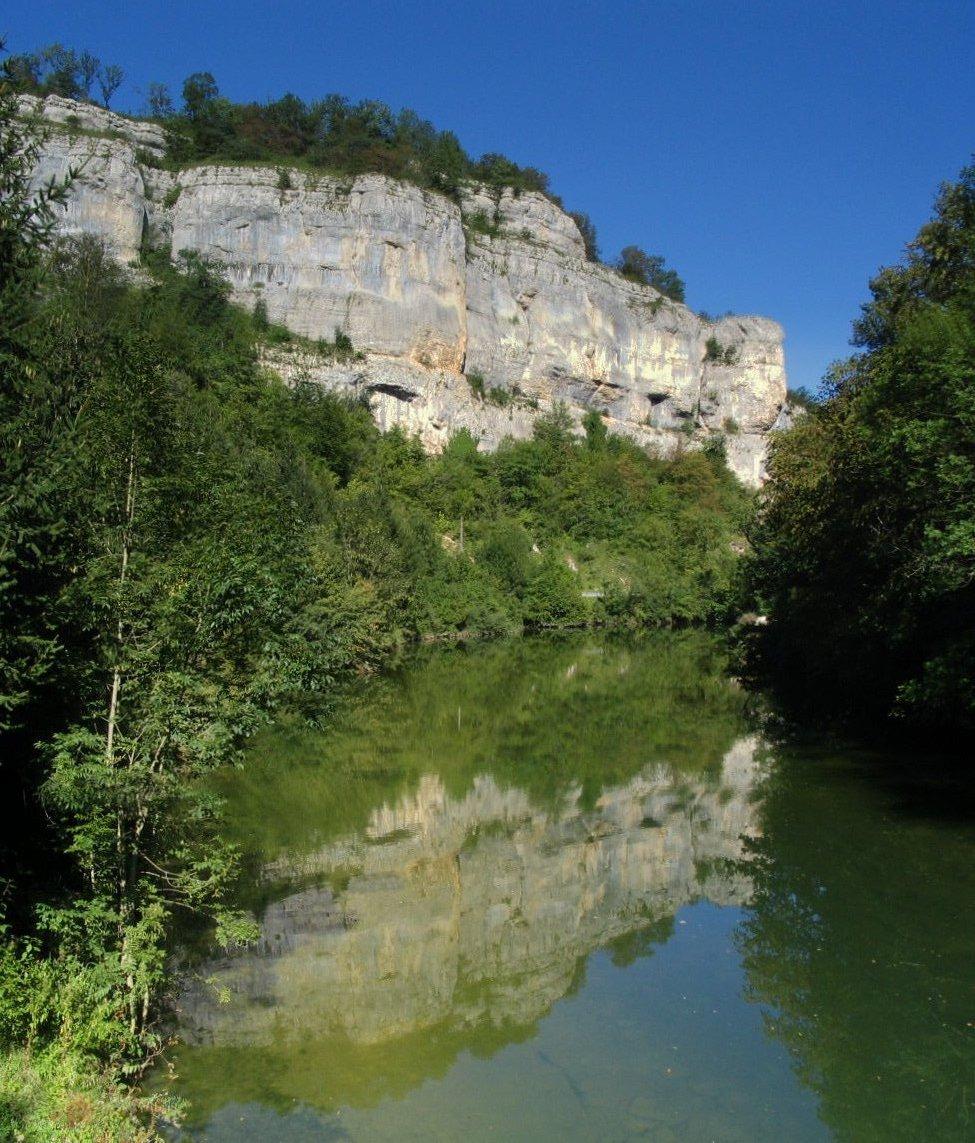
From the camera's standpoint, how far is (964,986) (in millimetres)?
8555

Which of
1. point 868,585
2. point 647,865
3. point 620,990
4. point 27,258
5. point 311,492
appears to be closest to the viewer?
point 27,258

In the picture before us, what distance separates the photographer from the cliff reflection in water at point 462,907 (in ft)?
27.8

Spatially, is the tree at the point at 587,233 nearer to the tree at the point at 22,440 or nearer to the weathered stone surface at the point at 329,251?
the weathered stone surface at the point at 329,251

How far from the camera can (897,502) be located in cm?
1551

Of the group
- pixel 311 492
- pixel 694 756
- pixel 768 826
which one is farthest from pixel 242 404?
pixel 768 826

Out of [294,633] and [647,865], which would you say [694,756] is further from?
[294,633]

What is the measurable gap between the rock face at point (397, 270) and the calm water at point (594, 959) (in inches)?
2048

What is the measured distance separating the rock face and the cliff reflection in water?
5248 centimetres

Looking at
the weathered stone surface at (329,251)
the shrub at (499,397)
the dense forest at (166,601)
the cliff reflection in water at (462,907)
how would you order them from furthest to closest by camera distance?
the shrub at (499,397)
the weathered stone surface at (329,251)
the cliff reflection in water at (462,907)
the dense forest at (166,601)

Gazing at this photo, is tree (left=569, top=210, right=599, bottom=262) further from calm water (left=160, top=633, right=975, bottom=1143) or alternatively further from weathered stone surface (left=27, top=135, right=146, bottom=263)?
calm water (left=160, top=633, right=975, bottom=1143)

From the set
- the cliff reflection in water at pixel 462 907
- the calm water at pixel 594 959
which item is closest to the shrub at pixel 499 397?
the calm water at pixel 594 959

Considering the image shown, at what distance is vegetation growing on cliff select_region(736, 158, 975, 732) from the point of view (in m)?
13.5

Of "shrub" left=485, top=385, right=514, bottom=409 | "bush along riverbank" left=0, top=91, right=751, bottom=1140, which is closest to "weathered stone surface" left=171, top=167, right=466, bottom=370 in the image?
"shrub" left=485, top=385, right=514, bottom=409

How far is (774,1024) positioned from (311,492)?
2917 cm
